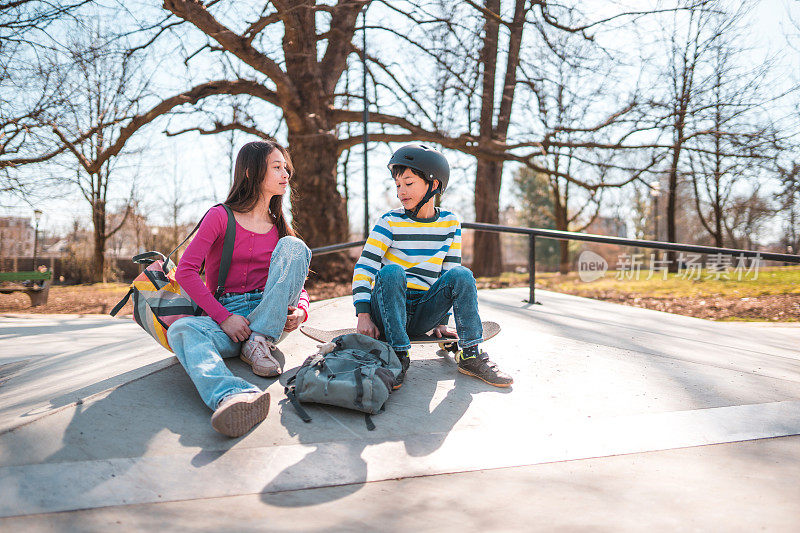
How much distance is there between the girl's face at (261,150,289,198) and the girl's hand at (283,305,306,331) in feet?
2.27

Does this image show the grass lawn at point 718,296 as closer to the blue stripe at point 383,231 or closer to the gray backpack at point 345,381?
the blue stripe at point 383,231

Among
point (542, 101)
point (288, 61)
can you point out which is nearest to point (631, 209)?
point (542, 101)

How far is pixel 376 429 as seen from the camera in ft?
7.26

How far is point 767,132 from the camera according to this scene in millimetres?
7824

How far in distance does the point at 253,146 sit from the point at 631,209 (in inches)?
1479

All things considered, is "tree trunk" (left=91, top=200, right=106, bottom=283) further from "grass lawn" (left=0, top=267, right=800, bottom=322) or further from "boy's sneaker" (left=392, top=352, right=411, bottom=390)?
"boy's sneaker" (left=392, top=352, right=411, bottom=390)

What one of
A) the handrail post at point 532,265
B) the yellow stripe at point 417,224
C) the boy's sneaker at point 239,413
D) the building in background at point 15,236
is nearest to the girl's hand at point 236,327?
the boy's sneaker at point 239,413

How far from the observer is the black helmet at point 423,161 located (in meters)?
2.96

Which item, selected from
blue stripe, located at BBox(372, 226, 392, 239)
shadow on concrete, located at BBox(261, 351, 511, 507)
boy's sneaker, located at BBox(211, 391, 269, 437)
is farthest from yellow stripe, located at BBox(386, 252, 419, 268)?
boy's sneaker, located at BBox(211, 391, 269, 437)

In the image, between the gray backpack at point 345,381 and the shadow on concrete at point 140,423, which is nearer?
the shadow on concrete at point 140,423

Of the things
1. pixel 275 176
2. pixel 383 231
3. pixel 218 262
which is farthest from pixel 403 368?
pixel 275 176

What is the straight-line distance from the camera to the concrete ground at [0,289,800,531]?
1565 millimetres

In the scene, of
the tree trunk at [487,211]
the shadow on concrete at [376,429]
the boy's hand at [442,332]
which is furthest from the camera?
the tree trunk at [487,211]

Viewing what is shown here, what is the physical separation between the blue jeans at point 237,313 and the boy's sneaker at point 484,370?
3.32 ft
